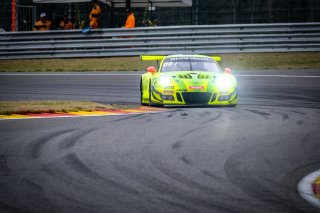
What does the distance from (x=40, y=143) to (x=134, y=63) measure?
13.3 meters

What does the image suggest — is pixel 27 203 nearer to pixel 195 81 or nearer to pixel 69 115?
pixel 69 115

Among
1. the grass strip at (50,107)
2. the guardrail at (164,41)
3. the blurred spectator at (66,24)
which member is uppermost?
the blurred spectator at (66,24)

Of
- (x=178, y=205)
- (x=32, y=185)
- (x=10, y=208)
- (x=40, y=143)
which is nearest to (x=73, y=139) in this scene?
(x=40, y=143)

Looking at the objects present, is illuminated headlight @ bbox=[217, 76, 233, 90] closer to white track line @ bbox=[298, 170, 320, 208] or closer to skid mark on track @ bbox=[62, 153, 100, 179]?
skid mark on track @ bbox=[62, 153, 100, 179]

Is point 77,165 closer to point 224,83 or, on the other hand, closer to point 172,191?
point 172,191

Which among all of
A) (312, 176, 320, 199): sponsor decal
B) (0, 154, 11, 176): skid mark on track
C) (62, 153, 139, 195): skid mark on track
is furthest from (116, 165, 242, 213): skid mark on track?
(0, 154, 11, 176): skid mark on track

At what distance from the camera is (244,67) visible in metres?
19.8

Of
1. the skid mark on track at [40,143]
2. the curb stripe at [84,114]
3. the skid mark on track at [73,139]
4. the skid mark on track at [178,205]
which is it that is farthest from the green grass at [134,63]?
the skid mark on track at [178,205]

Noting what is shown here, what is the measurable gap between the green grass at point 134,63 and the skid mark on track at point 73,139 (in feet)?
37.8

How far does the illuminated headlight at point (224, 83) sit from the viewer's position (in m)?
11.4

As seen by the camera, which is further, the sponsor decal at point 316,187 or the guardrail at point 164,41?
the guardrail at point 164,41

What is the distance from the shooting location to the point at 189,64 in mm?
12453

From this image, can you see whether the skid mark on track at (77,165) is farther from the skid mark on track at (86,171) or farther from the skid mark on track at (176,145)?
the skid mark on track at (176,145)

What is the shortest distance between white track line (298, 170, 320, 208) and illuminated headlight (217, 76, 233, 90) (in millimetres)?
5543
